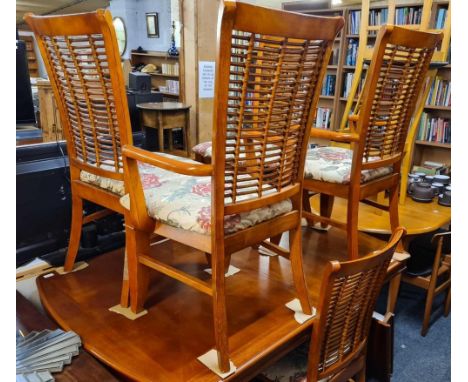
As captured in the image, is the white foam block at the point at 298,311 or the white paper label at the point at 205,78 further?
the white paper label at the point at 205,78

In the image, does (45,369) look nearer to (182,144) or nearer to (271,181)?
(271,181)

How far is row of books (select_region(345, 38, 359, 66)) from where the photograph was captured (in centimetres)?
443

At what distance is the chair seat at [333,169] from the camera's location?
5.67 feet

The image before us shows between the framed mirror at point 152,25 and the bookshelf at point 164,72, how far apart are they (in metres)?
0.34

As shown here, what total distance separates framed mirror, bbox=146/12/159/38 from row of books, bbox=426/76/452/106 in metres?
4.77

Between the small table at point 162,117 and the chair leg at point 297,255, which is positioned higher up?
the small table at point 162,117

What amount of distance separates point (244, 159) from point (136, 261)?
0.57 m

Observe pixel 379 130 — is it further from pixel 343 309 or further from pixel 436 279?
pixel 436 279

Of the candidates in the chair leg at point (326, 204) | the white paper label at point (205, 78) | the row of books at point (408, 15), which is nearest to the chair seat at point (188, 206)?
the chair leg at point (326, 204)

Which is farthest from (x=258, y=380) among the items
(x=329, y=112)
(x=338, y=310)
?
(x=329, y=112)

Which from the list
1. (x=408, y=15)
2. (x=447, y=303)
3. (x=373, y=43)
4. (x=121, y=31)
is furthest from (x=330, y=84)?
(x=121, y=31)

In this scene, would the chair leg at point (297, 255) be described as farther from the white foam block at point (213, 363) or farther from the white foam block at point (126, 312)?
the white foam block at point (126, 312)

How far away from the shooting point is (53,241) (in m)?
2.05

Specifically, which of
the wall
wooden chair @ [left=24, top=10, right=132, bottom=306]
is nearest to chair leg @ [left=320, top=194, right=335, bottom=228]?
wooden chair @ [left=24, top=10, right=132, bottom=306]
